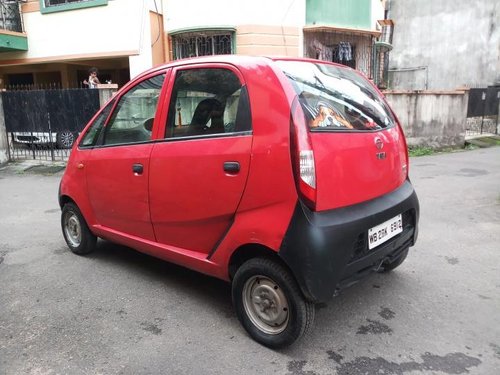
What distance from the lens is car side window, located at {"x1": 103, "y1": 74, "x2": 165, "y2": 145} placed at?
11.7 ft

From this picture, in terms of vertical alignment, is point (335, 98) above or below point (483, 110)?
above

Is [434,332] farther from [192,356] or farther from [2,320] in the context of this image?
[2,320]

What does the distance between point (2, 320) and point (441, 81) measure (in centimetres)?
2052

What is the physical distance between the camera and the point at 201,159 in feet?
10.0

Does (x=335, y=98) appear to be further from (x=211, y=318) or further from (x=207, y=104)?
(x=211, y=318)

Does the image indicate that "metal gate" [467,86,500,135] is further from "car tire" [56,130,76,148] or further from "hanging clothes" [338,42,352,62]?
"car tire" [56,130,76,148]

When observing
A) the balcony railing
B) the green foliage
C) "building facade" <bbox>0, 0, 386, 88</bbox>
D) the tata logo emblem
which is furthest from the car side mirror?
the balcony railing

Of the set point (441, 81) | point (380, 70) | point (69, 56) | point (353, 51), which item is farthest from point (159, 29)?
point (441, 81)

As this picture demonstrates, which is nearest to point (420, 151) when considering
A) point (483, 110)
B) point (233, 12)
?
point (483, 110)

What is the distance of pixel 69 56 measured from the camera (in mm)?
12672

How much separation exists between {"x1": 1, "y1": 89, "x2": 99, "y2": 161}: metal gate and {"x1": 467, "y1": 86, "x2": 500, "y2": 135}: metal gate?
12.0m

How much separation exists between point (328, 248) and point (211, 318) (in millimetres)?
1201

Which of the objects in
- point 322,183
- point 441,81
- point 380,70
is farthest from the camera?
point 441,81

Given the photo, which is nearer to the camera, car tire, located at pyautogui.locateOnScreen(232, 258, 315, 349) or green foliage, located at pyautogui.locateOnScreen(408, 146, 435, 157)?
car tire, located at pyautogui.locateOnScreen(232, 258, 315, 349)
